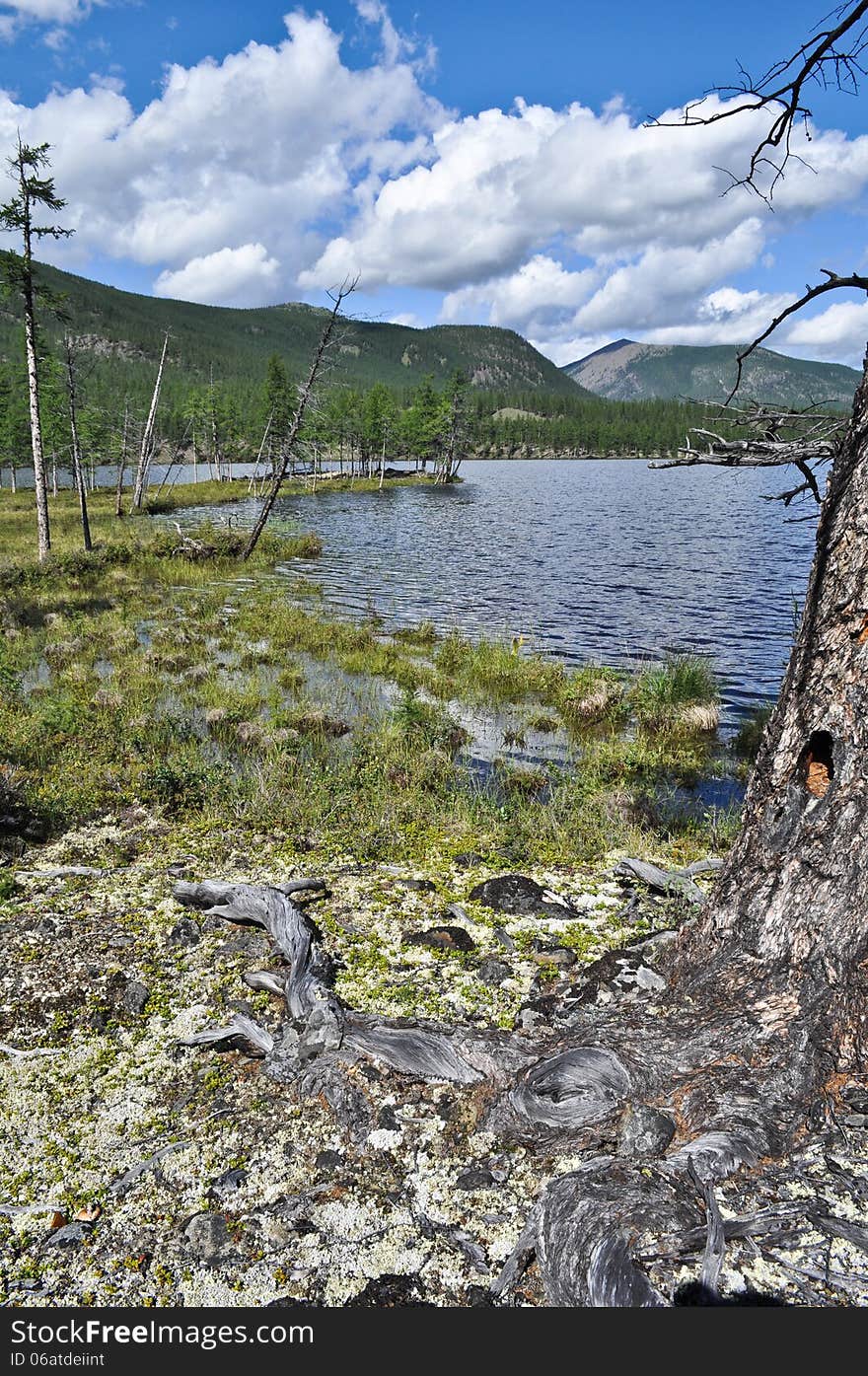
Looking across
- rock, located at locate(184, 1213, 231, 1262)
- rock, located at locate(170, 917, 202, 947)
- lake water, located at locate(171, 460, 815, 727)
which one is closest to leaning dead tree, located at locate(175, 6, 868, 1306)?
rock, located at locate(184, 1213, 231, 1262)

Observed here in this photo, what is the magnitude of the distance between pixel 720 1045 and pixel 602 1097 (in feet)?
2.17

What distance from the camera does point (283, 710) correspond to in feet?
45.9

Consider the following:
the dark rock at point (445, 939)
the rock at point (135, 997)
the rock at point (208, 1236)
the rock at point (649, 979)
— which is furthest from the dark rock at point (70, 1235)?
the rock at point (649, 979)

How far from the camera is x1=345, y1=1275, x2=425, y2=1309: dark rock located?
2.81 meters

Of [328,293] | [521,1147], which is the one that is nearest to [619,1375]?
[521,1147]

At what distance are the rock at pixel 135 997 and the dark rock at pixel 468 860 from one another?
3.34m

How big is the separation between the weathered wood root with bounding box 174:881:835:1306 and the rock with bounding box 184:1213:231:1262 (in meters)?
0.74

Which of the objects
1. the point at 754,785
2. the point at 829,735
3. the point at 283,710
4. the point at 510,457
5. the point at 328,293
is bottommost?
the point at 283,710

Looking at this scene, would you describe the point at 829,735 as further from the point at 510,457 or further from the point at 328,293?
the point at 510,457

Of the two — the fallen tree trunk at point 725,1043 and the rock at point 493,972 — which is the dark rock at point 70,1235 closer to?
the fallen tree trunk at point 725,1043

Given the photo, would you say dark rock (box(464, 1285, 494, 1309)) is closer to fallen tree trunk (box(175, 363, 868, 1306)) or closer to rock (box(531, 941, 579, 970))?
fallen tree trunk (box(175, 363, 868, 1306))

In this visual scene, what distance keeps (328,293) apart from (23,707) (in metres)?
23.4

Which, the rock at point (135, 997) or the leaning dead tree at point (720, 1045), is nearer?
the leaning dead tree at point (720, 1045)

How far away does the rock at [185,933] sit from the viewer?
5613 mm
